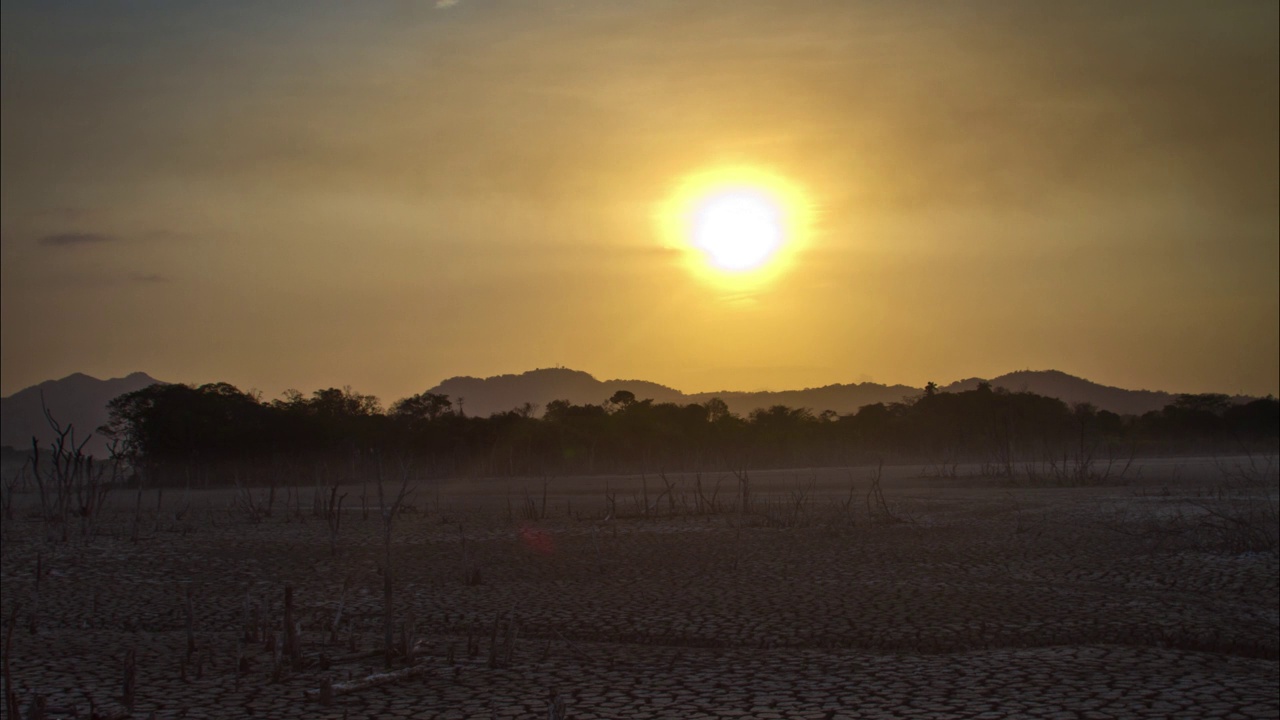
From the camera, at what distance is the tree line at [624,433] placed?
1970 inches

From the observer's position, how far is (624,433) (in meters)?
58.4

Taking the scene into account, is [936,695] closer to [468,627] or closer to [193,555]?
[468,627]

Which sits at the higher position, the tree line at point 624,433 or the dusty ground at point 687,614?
the tree line at point 624,433

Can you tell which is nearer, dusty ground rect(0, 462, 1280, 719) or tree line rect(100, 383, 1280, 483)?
dusty ground rect(0, 462, 1280, 719)

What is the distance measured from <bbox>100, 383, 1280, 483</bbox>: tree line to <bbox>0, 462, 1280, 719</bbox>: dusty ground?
77.3ft

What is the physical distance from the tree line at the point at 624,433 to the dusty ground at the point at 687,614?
23.6 meters

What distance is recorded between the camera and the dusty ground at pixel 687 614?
8469mm

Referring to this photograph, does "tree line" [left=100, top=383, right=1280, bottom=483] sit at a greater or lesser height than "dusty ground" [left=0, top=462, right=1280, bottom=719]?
greater

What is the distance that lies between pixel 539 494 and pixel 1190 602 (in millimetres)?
23807

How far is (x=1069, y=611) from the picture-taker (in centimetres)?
1198

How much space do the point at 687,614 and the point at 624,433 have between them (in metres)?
46.3

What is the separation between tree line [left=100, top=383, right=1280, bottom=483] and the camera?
50.0 m

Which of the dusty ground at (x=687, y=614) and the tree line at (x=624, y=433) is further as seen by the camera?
the tree line at (x=624, y=433)

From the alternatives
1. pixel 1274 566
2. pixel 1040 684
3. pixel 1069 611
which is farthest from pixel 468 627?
pixel 1274 566
